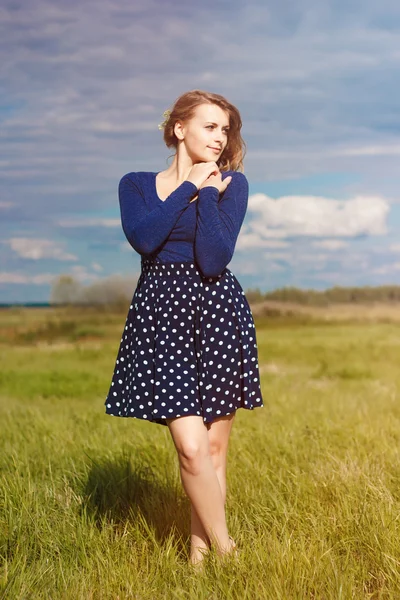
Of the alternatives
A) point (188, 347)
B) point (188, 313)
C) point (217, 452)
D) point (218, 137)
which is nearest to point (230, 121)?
point (218, 137)

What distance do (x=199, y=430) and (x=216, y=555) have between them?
52 centimetres

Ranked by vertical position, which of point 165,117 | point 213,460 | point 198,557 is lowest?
point 198,557

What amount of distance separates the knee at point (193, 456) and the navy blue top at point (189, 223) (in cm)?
67

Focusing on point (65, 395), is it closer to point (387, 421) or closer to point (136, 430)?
point (136, 430)

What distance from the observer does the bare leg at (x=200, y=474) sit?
116 inches

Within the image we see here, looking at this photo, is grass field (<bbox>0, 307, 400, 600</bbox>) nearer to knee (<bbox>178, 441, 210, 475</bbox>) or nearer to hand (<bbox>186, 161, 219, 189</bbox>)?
knee (<bbox>178, 441, 210, 475</bbox>)

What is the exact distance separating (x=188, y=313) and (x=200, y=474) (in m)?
0.63

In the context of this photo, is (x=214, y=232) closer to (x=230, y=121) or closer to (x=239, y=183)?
(x=239, y=183)

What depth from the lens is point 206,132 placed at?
3240 mm

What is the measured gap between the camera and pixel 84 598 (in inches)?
118

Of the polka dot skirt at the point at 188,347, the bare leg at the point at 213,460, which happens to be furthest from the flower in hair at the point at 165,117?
the bare leg at the point at 213,460

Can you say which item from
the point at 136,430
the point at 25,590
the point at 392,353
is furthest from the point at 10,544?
the point at 392,353

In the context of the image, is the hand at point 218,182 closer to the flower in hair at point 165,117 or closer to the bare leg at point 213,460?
the flower in hair at point 165,117

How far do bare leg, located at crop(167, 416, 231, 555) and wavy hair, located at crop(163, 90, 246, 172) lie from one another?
1164 millimetres
